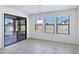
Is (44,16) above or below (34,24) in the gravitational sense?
above

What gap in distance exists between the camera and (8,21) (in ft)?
22.3

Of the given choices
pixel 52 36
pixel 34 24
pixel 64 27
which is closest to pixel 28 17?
pixel 34 24

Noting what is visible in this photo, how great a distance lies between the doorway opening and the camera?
22.4 feet

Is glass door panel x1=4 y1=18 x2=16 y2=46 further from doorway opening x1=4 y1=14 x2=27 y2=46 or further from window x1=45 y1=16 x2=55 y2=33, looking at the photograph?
window x1=45 y1=16 x2=55 y2=33

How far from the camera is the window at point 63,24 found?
722cm

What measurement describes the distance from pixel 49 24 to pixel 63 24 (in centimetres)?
131

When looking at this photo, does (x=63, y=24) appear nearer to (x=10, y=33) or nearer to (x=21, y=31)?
(x=21, y=31)

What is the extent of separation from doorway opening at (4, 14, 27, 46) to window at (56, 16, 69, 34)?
312 cm

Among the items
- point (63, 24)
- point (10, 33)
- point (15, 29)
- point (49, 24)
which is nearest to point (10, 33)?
point (10, 33)

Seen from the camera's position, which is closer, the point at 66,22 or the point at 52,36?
the point at 66,22

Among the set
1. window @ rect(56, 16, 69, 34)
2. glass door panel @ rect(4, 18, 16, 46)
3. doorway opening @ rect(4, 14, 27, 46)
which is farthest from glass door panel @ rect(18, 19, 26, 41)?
window @ rect(56, 16, 69, 34)

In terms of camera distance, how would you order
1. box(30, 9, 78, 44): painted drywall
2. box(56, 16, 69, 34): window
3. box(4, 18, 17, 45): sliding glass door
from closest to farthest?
box(30, 9, 78, 44): painted drywall
box(4, 18, 17, 45): sliding glass door
box(56, 16, 69, 34): window
